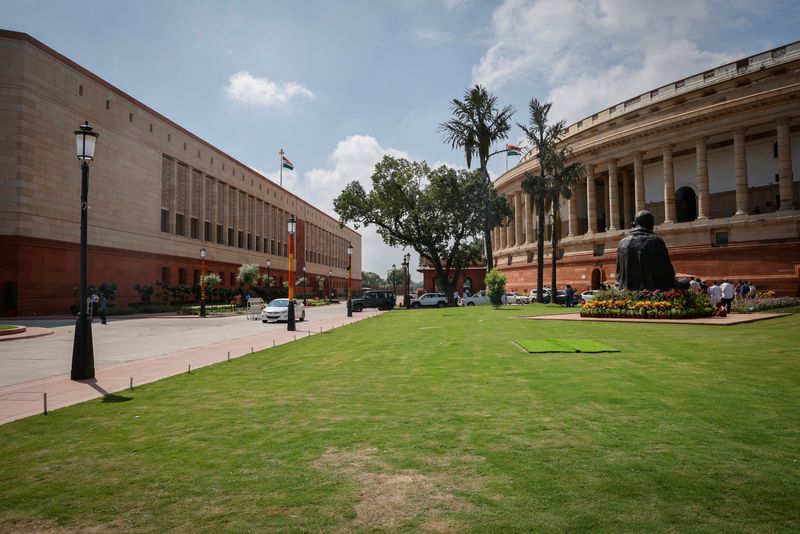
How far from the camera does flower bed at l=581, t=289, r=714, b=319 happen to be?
71.4 feet

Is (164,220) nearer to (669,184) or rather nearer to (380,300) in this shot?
(380,300)

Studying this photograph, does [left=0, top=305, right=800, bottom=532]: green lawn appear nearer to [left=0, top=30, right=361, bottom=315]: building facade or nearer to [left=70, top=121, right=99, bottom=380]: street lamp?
[left=70, top=121, right=99, bottom=380]: street lamp

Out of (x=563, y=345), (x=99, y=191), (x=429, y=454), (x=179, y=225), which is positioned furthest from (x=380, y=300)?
(x=429, y=454)

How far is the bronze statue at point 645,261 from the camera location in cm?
2378

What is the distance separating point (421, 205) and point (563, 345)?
129 ft

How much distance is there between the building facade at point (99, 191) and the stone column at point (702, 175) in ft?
166

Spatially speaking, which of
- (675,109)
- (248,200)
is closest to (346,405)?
(675,109)

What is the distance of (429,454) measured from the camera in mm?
5148

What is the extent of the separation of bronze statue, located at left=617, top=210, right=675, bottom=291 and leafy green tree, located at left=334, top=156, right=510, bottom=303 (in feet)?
87.2

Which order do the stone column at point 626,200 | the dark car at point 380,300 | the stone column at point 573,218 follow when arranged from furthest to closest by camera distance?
the stone column at point 573,218 < the stone column at point 626,200 < the dark car at point 380,300

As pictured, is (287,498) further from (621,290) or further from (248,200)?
(248,200)

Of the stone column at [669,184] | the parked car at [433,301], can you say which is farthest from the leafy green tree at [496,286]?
the stone column at [669,184]

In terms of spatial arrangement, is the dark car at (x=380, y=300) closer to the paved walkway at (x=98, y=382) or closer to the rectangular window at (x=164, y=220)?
the rectangular window at (x=164, y=220)

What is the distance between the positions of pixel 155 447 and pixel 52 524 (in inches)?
71.8
